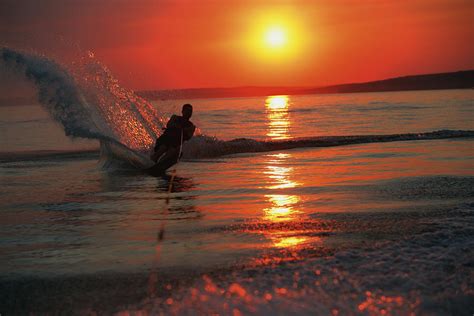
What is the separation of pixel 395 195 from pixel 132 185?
5.55 metres

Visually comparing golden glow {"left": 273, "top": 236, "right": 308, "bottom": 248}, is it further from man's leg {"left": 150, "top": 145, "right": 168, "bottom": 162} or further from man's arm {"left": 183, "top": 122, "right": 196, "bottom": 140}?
man's leg {"left": 150, "top": 145, "right": 168, "bottom": 162}

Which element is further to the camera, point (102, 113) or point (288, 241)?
point (102, 113)

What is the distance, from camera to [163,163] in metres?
14.0

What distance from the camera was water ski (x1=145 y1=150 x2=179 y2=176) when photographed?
46.1 feet

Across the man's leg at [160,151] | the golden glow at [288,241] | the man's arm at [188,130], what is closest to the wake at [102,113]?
the man's leg at [160,151]

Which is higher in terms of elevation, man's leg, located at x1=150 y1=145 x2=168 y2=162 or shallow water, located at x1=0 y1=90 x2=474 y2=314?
man's leg, located at x1=150 y1=145 x2=168 y2=162

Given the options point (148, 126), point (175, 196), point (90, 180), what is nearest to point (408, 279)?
point (175, 196)

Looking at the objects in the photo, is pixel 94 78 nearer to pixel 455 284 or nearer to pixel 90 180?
Answer: pixel 90 180

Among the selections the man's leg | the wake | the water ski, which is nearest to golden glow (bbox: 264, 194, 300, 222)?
the water ski

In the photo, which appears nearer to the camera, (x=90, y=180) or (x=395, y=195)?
(x=395, y=195)

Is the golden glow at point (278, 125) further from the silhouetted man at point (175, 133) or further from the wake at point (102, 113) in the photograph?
the silhouetted man at point (175, 133)

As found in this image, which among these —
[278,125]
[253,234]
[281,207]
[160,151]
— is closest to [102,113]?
[160,151]

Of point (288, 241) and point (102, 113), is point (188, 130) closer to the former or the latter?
point (102, 113)

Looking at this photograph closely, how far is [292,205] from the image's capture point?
896 cm
